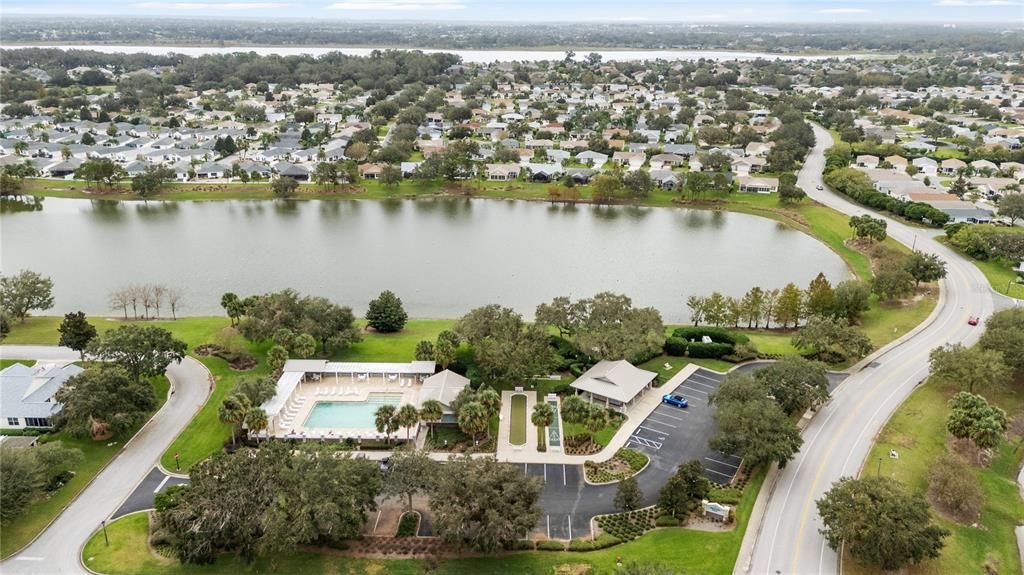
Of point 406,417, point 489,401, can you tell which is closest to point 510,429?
point 489,401

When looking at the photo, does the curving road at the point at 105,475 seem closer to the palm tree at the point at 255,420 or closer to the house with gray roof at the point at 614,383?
the palm tree at the point at 255,420

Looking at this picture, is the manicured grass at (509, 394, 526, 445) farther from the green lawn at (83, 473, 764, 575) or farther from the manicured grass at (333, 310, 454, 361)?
the manicured grass at (333, 310, 454, 361)

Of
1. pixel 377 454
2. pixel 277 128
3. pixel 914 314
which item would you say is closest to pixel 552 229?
pixel 914 314

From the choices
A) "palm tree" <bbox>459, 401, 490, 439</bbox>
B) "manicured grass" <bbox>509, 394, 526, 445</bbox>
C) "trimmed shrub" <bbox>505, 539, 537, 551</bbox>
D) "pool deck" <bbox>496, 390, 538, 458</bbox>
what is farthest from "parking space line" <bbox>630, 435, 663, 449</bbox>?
"trimmed shrub" <bbox>505, 539, 537, 551</bbox>

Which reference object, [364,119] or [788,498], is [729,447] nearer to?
[788,498]

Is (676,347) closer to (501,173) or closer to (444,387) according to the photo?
(444,387)

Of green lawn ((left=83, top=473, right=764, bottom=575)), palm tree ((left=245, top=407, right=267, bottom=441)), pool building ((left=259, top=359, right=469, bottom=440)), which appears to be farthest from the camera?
pool building ((left=259, top=359, right=469, bottom=440))
